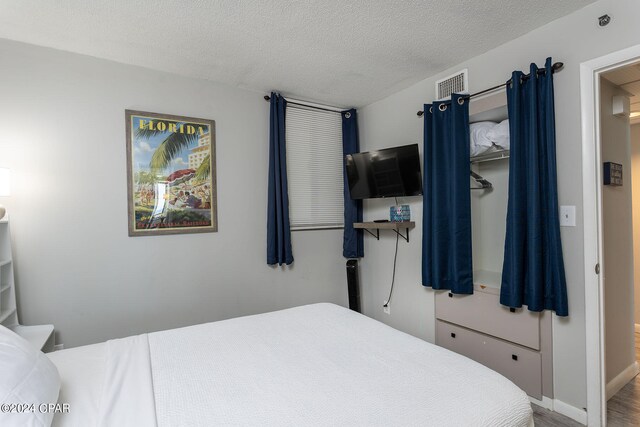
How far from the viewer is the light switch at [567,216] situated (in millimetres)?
2051

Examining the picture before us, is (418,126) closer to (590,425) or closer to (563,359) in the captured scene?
(563,359)

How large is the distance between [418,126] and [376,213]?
3.35 ft

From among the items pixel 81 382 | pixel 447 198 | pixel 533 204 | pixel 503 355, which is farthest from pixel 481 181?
pixel 81 382

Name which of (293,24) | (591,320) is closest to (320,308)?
(591,320)

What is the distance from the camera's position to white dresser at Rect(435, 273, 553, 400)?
2.18 m

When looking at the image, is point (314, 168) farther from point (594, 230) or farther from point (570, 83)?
point (594, 230)

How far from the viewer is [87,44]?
231cm

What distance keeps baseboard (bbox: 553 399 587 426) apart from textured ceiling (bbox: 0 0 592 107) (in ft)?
8.08

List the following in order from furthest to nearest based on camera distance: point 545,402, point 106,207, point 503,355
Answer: point 106,207, point 503,355, point 545,402

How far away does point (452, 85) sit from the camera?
2.78m

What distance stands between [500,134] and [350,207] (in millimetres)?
1624

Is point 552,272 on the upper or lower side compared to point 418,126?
lower

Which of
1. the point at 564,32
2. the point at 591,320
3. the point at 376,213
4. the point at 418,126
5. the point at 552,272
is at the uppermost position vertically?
the point at 564,32

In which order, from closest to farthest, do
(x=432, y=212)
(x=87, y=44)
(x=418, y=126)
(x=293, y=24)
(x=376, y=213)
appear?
1. (x=293, y=24)
2. (x=87, y=44)
3. (x=432, y=212)
4. (x=418, y=126)
5. (x=376, y=213)
